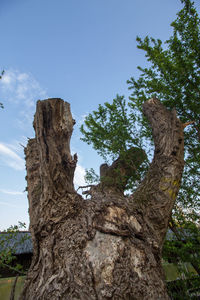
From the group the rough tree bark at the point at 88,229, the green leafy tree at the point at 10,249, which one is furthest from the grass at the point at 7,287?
the rough tree bark at the point at 88,229

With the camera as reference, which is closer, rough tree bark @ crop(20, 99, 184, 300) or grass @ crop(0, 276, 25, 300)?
rough tree bark @ crop(20, 99, 184, 300)

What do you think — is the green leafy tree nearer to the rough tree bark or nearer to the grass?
the grass

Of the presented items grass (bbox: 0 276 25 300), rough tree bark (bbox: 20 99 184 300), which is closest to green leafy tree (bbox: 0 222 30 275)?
grass (bbox: 0 276 25 300)

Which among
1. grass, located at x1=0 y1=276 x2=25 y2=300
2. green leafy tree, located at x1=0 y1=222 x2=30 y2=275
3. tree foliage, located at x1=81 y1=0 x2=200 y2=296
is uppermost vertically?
tree foliage, located at x1=81 y1=0 x2=200 y2=296

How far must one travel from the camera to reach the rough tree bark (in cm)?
164

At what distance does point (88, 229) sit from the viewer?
2.11 meters

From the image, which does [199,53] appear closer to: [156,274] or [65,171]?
[65,171]

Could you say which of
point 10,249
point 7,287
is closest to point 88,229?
point 10,249

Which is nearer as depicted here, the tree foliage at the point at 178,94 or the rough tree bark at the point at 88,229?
the rough tree bark at the point at 88,229

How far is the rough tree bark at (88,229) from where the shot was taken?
164cm

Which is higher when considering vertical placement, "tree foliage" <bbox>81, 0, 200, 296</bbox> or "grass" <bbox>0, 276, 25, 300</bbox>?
"tree foliage" <bbox>81, 0, 200, 296</bbox>

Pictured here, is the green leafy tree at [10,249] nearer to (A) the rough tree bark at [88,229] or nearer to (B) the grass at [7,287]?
(B) the grass at [7,287]

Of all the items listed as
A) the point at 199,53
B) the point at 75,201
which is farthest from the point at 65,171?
the point at 199,53

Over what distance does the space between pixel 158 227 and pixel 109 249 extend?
1114 mm
